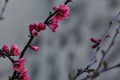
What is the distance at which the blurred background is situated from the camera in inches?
239

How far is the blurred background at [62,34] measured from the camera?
6070 millimetres

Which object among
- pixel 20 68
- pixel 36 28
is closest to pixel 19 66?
pixel 20 68

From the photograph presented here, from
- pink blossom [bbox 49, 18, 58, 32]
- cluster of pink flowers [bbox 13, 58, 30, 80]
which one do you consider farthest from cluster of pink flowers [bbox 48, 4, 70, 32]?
cluster of pink flowers [bbox 13, 58, 30, 80]

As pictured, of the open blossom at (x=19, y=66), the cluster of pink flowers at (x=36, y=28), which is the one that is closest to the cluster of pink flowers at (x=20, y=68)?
the open blossom at (x=19, y=66)

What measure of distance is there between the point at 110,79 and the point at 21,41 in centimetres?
134

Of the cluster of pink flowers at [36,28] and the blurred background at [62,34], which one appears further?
the blurred background at [62,34]

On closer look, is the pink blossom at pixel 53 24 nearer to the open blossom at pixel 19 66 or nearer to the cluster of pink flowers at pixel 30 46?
the cluster of pink flowers at pixel 30 46

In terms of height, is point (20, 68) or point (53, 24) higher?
point (53, 24)

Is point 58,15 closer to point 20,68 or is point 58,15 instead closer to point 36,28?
point 36,28

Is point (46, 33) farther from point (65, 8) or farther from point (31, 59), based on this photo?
point (65, 8)

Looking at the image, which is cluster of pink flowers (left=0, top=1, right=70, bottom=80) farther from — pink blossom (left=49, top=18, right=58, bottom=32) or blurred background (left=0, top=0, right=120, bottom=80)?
blurred background (left=0, top=0, right=120, bottom=80)

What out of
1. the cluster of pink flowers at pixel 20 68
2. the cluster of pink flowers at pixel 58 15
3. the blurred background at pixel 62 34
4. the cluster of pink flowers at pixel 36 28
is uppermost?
the blurred background at pixel 62 34

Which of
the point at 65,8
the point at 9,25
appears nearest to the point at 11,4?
the point at 9,25

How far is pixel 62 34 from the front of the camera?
6.24 m
